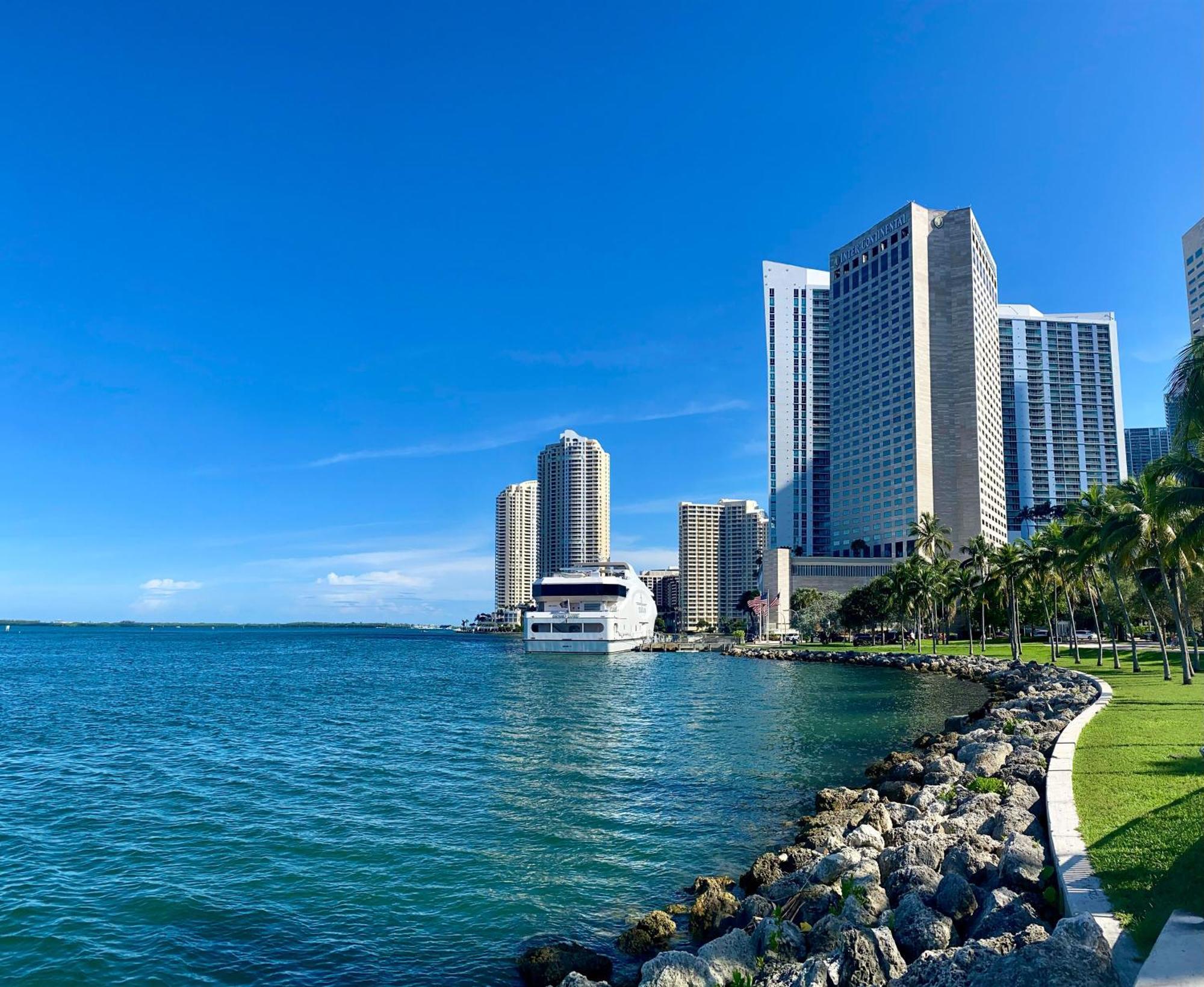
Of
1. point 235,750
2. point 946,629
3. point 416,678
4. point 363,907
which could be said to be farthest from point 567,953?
point 946,629

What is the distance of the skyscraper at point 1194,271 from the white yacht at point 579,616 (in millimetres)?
135873

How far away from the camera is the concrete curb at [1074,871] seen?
7.63 m

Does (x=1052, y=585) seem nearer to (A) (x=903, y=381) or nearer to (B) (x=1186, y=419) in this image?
(B) (x=1186, y=419)

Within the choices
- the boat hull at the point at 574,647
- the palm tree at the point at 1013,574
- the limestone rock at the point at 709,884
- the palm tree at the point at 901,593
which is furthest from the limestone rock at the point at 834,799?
the boat hull at the point at 574,647

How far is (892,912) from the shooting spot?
1135 centimetres

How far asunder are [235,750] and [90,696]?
34.5 meters

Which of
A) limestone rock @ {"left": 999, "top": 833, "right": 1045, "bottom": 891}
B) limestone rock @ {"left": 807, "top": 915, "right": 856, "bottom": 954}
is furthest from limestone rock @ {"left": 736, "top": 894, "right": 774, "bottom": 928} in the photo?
limestone rock @ {"left": 999, "top": 833, "right": 1045, "bottom": 891}

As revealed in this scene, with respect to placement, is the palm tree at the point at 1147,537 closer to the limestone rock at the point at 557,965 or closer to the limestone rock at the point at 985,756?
the limestone rock at the point at 985,756

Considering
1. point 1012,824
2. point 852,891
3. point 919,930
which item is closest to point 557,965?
point 852,891

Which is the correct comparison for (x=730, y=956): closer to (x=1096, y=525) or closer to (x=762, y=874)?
(x=762, y=874)

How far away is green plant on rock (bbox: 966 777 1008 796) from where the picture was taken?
19.0 m

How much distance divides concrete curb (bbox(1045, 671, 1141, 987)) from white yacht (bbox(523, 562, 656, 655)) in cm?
9320

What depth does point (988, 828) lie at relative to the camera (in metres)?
15.3

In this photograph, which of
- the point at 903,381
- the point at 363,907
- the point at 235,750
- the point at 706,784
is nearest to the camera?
the point at 363,907
